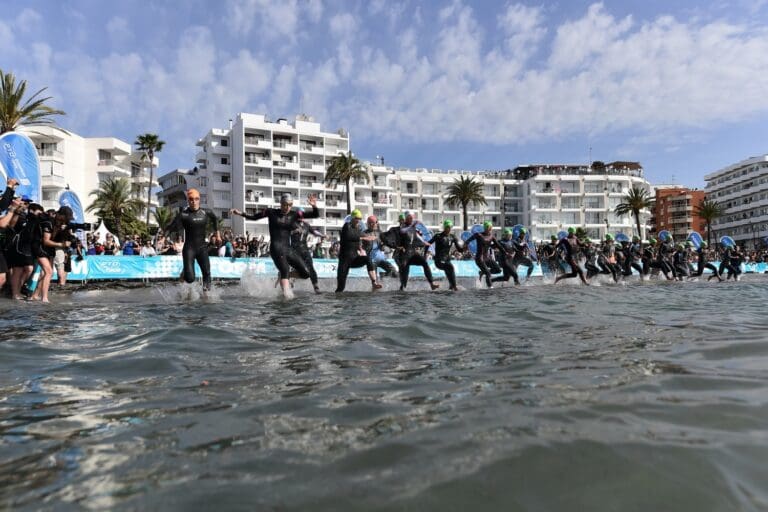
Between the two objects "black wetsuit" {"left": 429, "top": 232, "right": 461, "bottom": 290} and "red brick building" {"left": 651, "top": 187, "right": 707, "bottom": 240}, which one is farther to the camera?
"red brick building" {"left": 651, "top": 187, "right": 707, "bottom": 240}

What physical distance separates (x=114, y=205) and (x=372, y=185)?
1409 inches

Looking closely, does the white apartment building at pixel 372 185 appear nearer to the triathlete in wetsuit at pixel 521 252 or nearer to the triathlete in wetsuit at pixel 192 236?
the triathlete in wetsuit at pixel 521 252

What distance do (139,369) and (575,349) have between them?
3227 mm

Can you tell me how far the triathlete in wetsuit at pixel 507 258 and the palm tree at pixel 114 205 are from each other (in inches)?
1808

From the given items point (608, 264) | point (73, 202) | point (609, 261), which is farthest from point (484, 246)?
point (73, 202)

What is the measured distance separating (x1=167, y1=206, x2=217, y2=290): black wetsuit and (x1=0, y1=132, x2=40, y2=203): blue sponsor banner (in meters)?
5.80

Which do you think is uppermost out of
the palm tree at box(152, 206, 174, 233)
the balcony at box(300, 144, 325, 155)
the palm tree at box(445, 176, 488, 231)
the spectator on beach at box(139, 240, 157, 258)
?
the balcony at box(300, 144, 325, 155)

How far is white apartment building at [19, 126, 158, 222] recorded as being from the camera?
5309 cm

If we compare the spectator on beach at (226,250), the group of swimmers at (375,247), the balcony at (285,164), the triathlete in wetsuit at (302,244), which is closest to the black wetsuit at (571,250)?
the group of swimmers at (375,247)

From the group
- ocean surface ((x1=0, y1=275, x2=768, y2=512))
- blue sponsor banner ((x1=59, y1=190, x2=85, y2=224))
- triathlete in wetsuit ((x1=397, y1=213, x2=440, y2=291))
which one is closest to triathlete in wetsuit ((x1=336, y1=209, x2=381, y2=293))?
triathlete in wetsuit ((x1=397, y1=213, x2=440, y2=291))

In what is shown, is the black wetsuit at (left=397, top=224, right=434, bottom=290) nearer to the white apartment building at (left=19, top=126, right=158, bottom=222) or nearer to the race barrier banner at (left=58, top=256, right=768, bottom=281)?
the race barrier banner at (left=58, top=256, right=768, bottom=281)

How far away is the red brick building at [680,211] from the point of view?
111m

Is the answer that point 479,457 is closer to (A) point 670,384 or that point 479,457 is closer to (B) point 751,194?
(A) point 670,384

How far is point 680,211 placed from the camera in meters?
112
